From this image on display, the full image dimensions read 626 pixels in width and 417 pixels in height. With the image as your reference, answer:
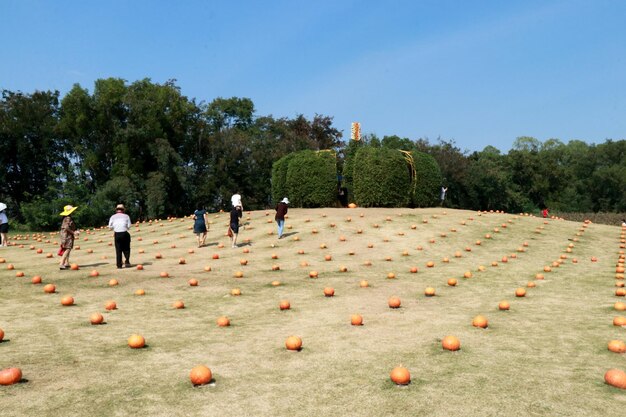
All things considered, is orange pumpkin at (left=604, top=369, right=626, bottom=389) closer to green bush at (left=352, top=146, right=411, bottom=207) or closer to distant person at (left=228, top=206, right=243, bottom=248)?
distant person at (left=228, top=206, right=243, bottom=248)

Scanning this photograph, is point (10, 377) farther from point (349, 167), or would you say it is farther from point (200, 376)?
point (349, 167)

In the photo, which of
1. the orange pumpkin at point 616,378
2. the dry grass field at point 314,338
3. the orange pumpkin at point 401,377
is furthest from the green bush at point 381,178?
the orange pumpkin at point 401,377

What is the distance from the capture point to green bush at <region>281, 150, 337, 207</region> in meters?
31.1

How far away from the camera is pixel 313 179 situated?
102 ft

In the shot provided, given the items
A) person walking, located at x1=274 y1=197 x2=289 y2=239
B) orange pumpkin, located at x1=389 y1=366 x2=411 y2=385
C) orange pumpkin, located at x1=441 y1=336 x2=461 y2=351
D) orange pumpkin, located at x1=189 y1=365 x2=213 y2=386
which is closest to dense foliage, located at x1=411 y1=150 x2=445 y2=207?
person walking, located at x1=274 y1=197 x2=289 y2=239

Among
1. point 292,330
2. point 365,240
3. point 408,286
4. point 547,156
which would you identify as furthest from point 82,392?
point 547,156

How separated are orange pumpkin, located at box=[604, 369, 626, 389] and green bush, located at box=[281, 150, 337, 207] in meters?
26.4

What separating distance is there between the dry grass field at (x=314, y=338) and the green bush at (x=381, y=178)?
42.7ft

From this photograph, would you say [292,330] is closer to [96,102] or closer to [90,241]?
[90,241]

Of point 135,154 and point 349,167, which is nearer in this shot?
point 349,167

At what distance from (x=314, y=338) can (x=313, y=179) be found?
24.5 m

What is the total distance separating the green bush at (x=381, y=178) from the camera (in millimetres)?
29891

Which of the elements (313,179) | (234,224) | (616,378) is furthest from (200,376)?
(313,179)

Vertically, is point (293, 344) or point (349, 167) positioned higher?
point (349, 167)
